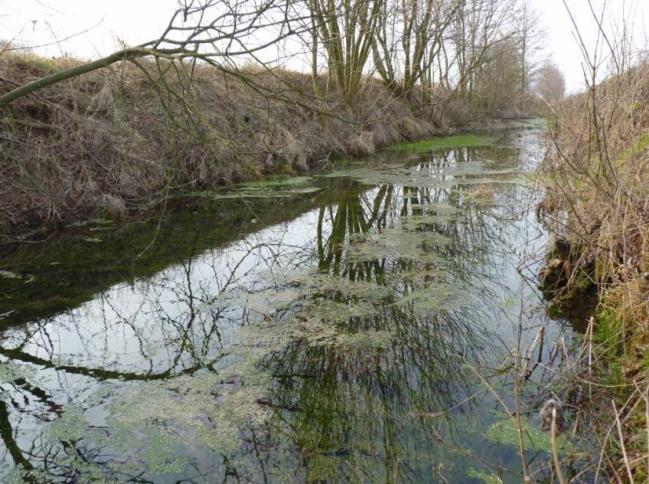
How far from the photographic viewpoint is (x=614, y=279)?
8.35 ft

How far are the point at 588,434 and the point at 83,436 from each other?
81.1 inches

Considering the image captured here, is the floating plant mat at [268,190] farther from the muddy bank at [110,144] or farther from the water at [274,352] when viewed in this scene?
the water at [274,352]

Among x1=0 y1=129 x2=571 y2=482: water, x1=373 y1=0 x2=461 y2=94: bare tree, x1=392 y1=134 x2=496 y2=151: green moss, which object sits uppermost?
x1=373 y1=0 x2=461 y2=94: bare tree

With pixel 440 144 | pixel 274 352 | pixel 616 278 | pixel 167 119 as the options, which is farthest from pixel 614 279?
pixel 440 144

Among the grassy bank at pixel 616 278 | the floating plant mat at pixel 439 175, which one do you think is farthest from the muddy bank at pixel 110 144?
the grassy bank at pixel 616 278

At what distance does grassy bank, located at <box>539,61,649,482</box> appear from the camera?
74.2 inches

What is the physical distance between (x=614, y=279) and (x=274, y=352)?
5.93ft

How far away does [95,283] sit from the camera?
405 centimetres

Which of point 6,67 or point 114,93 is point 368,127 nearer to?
point 114,93

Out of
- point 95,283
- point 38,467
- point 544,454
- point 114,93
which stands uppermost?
point 114,93

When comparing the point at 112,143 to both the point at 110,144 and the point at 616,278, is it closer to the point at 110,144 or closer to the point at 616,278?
the point at 110,144

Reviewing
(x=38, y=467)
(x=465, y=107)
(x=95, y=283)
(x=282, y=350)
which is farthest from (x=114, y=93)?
(x=465, y=107)

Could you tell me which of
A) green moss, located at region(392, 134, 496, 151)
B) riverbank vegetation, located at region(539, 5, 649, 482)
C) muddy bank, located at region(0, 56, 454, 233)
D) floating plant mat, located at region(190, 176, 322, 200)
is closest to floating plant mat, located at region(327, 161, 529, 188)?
floating plant mat, located at region(190, 176, 322, 200)

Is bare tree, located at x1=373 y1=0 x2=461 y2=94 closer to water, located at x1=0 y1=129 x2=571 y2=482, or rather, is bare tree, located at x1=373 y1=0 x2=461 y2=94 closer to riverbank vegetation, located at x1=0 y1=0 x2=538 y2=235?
riverbank vegetation, located at x1=0 y1=0 x2=538 y2=235
